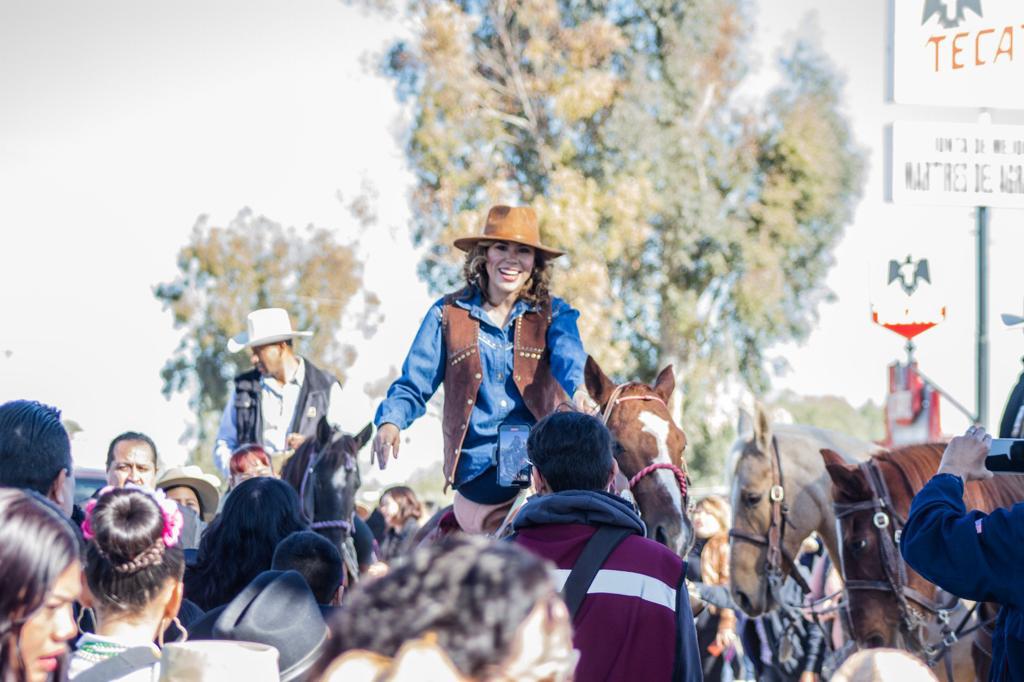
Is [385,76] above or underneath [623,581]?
above

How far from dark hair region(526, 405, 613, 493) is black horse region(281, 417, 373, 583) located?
4144 mm

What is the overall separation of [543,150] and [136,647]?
2266cm

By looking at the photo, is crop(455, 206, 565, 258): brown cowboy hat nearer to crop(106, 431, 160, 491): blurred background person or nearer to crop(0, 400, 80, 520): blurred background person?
crop(0, 400, 80, 520): blurred background person

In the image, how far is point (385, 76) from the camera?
1053 inches

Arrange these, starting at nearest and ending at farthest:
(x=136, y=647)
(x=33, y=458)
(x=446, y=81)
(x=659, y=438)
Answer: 1. (x=136, y=647)
2. (x=33, y=458)
3. (x=659, y=438)
4. (x=446, y=81)

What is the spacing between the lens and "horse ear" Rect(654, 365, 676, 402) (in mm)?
6418

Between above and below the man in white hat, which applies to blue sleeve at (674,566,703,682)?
below

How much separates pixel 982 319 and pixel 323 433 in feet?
18.6

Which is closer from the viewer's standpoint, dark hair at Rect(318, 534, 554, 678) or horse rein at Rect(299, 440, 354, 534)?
dark hair at Rect(318, 534, 554, 678)

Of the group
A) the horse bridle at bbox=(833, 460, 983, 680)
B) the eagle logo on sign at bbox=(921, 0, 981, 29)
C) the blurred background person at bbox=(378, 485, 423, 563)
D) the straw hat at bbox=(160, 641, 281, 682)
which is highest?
the eagle logo on sign at bbox=(921, 0, 981, 29)

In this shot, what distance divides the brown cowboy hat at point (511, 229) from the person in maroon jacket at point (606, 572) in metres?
1.98

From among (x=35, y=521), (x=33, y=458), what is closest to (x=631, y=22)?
(x=33, y=458)

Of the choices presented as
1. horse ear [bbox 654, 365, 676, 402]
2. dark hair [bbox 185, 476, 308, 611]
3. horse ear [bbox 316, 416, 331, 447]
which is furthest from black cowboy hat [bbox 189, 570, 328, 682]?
horse ear [bbox 316, 416, 331, 447]

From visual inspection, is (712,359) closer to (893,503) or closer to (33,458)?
(893,503)
